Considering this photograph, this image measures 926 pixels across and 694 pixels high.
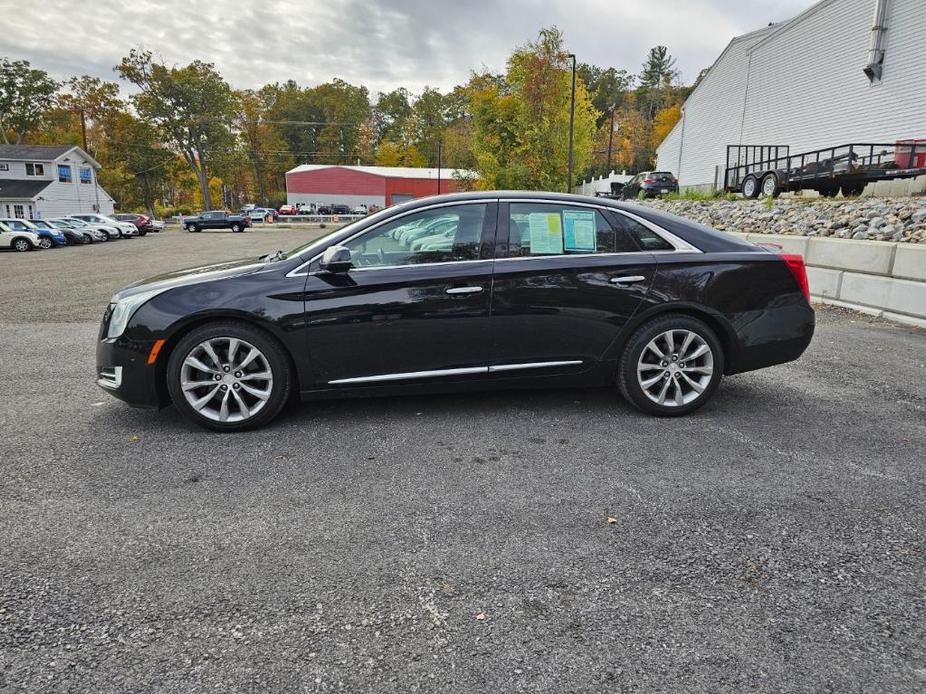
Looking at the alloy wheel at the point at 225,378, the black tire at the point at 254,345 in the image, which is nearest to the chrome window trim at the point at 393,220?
the black tire at the point at 254,345

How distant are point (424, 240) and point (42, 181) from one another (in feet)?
196

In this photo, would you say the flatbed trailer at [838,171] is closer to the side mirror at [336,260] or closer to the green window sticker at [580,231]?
the green window sticker at [580,231]

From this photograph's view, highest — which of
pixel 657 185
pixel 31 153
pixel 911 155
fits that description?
pixel 31 153

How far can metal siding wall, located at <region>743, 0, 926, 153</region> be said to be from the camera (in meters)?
20.8

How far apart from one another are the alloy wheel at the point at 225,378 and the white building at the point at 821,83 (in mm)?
24036

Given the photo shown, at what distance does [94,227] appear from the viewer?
35.8m

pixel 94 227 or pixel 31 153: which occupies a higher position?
pixel 31 153

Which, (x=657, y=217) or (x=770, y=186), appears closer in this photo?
(x=657, y=217)

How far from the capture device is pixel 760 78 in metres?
29.5

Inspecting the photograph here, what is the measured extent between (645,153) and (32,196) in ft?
220

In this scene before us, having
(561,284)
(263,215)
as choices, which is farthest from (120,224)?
(561,284)

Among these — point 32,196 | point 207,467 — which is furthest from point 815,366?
point 32,196

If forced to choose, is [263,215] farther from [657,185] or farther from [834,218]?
[834,218]

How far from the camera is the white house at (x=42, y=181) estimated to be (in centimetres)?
4862
